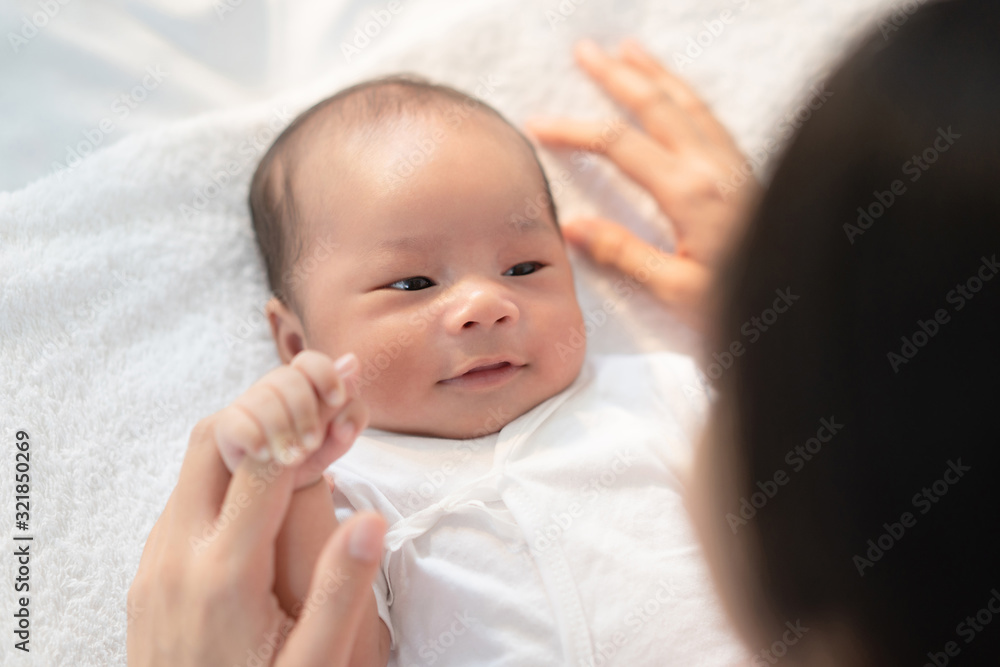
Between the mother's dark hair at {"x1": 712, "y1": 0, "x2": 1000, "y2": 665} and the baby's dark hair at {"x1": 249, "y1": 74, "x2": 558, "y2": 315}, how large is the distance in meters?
0.94

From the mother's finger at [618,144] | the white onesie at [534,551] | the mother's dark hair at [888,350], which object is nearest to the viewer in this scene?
the mother's dark hair at [888,350]

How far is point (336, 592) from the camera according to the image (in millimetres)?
848

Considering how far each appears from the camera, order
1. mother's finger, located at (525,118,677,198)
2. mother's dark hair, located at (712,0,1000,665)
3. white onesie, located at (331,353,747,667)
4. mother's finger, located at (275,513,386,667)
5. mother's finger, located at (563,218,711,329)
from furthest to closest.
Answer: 1. mother's finger, located at (525,118,677,198)
2. mother's finger, located at (563,218,711,329)
3. white onesie, located at (331,353,747,667)
4. mother's finger, located at (275,513,386,667)
5. mother's dark hair, located at (712,0,1000,665)

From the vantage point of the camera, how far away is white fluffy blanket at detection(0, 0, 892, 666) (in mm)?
1378

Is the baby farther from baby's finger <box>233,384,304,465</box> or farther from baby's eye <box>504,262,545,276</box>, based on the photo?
baby's finger <box>233,384,304,465</box>

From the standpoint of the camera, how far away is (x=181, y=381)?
60.7 inches

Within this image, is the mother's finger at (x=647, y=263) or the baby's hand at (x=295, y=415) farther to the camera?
the mother's finger at (x=647, y=263)

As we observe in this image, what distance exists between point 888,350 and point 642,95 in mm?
1383

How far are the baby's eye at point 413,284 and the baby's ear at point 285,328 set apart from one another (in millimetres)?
247

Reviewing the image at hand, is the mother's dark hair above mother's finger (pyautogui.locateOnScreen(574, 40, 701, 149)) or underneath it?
above

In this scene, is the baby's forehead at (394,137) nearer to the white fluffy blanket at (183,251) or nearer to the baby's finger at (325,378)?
the white fluffy blanket at (183,251)

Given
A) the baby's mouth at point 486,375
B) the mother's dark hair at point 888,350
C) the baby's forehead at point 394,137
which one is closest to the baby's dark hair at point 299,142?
the baby's forehead at point 394,137

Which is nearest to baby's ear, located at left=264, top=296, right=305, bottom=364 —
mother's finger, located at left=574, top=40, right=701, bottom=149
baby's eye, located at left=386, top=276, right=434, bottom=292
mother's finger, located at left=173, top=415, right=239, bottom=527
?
baby's eye, located at left=386, top=276, right=434, bottom=292

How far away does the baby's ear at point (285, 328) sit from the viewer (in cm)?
154
